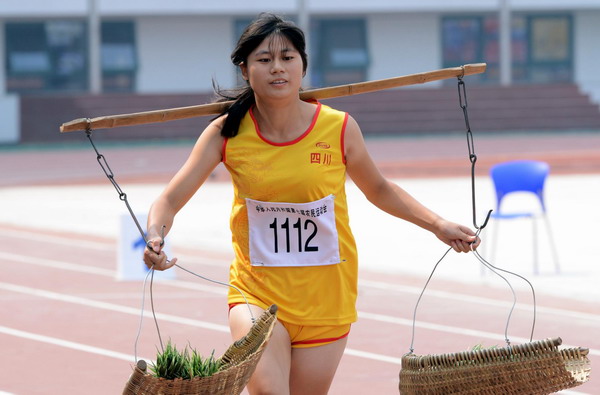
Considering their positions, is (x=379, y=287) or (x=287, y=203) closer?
(x=287, y=203)

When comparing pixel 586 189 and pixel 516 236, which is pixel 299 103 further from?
pixel 586 189

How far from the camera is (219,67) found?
41844 mm

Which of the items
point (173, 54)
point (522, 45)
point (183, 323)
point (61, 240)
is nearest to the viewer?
point (183, 323)

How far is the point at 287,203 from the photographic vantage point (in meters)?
4.58

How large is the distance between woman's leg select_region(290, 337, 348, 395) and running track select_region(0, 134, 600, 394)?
2687 millimetres

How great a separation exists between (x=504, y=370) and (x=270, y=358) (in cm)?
85

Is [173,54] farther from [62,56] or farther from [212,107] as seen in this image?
[212,107]

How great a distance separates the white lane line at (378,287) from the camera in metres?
9.98

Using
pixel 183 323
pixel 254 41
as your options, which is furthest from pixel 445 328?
pixel 254 41

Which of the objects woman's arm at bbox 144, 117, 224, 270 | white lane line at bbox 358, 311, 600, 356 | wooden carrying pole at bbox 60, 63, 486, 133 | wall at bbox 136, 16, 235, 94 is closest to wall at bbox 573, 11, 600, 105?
wall at bbox 136, 16, 235, 94

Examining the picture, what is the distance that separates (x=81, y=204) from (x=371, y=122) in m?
19.5

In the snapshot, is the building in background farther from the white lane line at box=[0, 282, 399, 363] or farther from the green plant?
the green plant

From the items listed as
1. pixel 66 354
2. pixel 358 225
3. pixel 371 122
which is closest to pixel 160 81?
pixel 371 122

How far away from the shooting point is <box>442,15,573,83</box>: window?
144 feet
